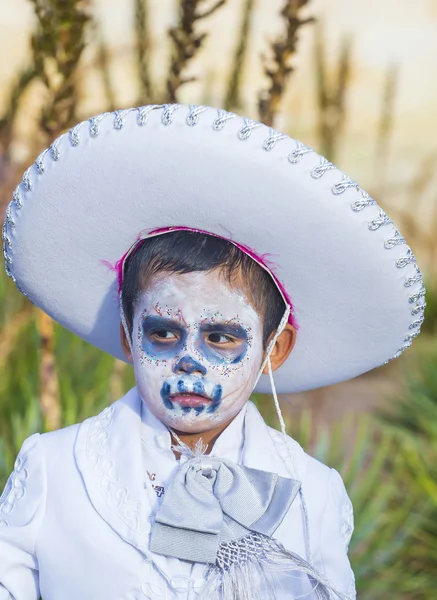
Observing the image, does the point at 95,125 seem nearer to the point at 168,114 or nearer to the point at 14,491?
the point at 168,114

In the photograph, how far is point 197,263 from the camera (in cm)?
143

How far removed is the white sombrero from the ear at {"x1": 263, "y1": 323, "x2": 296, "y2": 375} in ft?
0.08

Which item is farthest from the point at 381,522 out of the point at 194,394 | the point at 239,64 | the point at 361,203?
the point at 361,203

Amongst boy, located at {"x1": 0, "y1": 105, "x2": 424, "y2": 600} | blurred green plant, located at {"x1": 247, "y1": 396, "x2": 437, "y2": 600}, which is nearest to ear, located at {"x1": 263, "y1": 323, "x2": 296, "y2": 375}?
boy, located at {"x1": 0, "y1": 105, "x2": 424, "y2": 600}

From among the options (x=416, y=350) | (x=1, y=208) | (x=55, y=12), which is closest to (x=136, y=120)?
(x=55, y=12)

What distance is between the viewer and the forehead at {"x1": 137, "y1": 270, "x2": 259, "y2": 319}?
142 centimetres

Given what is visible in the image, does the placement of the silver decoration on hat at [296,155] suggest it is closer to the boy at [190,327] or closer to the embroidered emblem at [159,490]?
the boy at [190,327]

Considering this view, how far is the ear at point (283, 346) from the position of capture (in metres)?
1.59

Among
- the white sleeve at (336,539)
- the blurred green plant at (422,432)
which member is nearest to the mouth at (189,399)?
the white sleeve at (336,539)

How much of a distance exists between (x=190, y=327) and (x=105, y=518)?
1.10 ft

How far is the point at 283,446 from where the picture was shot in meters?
1.62

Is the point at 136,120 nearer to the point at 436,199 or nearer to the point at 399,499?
the point at 399,499

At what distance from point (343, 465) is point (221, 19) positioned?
25.6ft

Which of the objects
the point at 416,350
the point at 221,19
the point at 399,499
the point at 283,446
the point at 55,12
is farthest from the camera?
the point at 221,19
